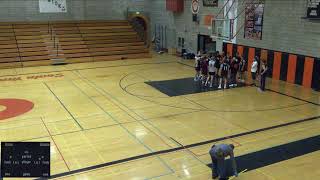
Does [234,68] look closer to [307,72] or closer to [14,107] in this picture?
[307,72]

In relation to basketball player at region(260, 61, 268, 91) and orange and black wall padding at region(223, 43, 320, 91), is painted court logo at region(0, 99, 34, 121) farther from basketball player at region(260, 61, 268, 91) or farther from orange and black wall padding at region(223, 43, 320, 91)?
orange and black wall padding at region(223, 43, 320, 91)

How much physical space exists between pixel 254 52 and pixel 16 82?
12.4 meters

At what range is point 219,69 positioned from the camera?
16.9 m

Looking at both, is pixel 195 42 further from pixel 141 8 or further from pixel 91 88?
pixel 91 88

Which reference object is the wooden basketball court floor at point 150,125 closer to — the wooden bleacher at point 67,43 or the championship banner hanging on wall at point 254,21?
the championship banner hanging on wall at point 254,21

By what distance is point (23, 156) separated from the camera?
17.7ft

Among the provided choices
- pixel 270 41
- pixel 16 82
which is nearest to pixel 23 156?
pixel 16 82

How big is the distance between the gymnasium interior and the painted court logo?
0.14 ft

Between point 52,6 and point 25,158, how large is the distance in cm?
2364

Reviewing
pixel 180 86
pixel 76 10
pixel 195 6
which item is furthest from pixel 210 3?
pixel 76 10

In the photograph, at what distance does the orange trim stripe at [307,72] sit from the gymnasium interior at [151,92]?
0.05 meters

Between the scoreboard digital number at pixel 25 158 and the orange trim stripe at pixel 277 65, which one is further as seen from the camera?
the orange trim stripe at pixel 277 65

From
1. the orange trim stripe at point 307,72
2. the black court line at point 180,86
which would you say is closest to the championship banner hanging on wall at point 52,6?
the black court line at point 180,86

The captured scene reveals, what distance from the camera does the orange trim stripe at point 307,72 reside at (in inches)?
Answer: 638
